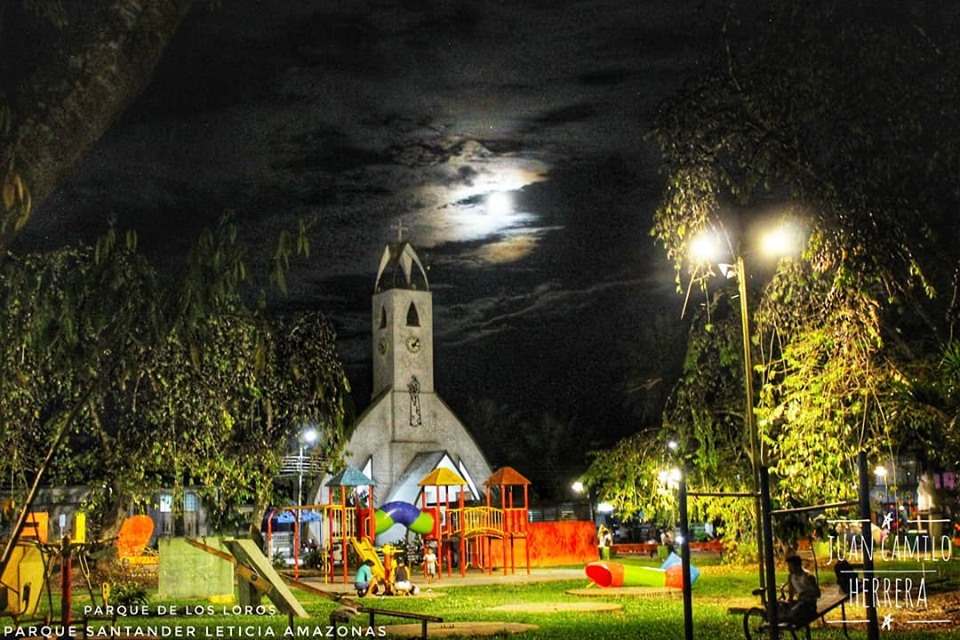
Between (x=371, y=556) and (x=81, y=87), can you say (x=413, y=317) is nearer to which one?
(x=371, y=556)

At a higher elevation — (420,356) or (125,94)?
(420,356)

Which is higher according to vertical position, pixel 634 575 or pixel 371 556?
pixel 371 556

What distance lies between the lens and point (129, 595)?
55.3 feet

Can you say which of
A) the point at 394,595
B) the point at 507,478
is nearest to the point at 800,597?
the point at 394,595

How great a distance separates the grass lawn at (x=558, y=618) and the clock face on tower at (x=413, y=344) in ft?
99.3

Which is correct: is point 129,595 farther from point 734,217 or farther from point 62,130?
point 62,130

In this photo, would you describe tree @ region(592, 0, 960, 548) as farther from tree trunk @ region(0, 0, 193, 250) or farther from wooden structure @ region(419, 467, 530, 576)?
wooden structure @ region(419, 467, 530, 576)

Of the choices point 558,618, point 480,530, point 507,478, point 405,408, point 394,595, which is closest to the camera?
point 558,618

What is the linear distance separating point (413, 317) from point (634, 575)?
32121mm

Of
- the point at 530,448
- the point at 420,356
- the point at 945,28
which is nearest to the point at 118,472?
the point at 945,28

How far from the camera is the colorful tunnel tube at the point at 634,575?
847 inches

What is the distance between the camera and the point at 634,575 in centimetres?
2198

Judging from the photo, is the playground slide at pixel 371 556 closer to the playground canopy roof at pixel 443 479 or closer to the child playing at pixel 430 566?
the child playing at pixel 430 566

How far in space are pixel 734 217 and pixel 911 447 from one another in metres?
5.27
